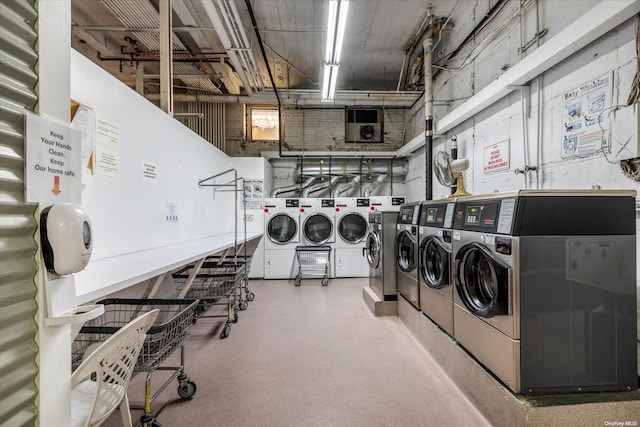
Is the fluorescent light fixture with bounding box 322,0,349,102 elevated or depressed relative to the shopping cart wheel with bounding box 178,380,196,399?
elevated

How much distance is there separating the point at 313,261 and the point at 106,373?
14.3 ft

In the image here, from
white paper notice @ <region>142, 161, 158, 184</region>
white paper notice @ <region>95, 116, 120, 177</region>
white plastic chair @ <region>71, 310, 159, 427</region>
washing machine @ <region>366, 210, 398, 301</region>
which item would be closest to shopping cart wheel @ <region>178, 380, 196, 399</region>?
white plastic chair @ <region>71, 310, 159, 427</region>

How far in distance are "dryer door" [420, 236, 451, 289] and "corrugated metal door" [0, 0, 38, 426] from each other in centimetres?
228

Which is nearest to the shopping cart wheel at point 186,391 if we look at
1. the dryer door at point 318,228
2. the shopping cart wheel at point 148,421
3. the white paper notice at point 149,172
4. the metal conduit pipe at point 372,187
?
the shopping cart wheel at point 148,421

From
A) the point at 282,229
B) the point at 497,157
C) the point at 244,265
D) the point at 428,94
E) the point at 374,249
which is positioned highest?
the point at 428,94

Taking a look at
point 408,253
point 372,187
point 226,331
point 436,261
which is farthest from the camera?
point 372,187

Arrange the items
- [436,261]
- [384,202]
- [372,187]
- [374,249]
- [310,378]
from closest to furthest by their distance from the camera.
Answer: [310,378], [436,261], [374,249], [384,202], [372,187]

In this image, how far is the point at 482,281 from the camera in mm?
1940

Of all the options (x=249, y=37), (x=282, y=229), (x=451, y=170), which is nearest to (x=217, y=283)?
(x=282, y=229)

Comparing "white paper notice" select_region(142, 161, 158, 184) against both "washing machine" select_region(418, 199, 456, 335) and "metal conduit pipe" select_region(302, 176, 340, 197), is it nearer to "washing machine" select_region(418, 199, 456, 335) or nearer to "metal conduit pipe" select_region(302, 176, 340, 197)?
"washing machine" select_region(418, 199, 456, 335)

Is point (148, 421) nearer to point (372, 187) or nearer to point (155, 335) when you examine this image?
point (155, 335)

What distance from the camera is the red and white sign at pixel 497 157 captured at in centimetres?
316

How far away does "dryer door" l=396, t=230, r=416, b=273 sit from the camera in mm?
2969

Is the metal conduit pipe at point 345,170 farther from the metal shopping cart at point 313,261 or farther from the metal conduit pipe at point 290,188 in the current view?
the metal shopping cart at point 313,261
